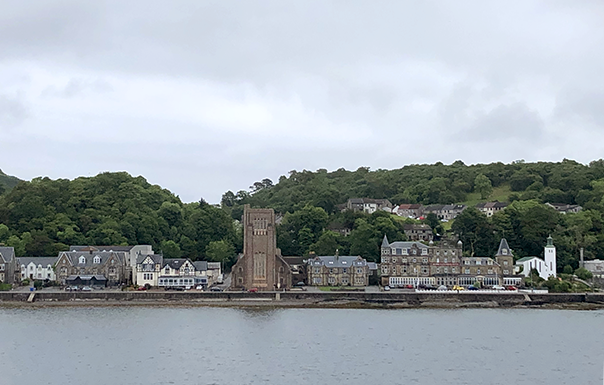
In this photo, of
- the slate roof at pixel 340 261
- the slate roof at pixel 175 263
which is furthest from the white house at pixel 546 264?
the slate roof at pixel 175 263

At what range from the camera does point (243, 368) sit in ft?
132

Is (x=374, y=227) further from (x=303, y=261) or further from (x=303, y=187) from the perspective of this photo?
(x=303, y=187)

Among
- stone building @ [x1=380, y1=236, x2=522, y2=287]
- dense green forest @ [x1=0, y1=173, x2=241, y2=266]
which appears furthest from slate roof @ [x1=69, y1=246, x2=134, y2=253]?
stone building @ [x1=380, y1=236, x2=522, y2=287]

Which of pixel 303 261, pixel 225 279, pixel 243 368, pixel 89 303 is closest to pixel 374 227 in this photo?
pixel 303 261

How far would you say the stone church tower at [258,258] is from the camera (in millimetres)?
73438

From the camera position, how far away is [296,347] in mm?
46188

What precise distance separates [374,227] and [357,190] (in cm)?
4861

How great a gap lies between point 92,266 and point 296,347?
36.7 m

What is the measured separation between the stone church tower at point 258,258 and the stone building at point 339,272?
5.08m

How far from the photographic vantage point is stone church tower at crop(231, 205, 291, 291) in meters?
73.4

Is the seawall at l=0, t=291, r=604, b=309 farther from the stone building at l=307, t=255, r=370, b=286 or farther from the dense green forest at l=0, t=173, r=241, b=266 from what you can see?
the dense green forest at l=0, t=173, r=241, b=266

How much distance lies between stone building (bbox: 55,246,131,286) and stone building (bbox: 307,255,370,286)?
19899mm

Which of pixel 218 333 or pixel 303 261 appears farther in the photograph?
pixel 303 261

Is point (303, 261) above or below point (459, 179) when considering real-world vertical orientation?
below
